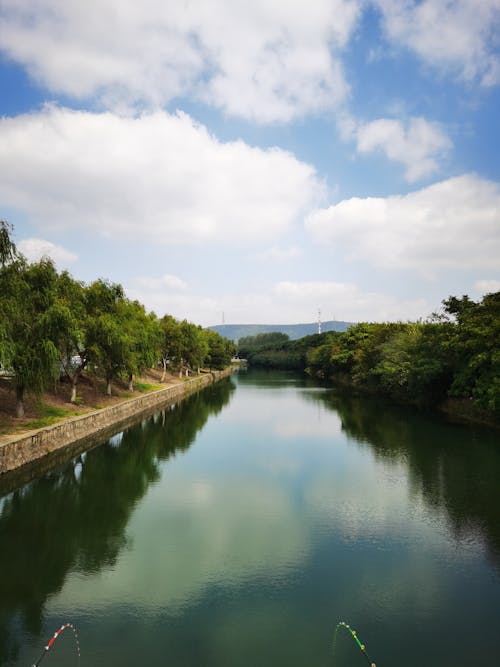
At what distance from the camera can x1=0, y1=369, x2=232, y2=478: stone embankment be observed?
2034 cm

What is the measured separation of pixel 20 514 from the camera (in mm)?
15977

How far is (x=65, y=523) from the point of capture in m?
15.6

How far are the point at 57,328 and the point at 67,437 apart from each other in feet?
21.3

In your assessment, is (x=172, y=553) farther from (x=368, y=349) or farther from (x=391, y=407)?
(x=368, y=349)

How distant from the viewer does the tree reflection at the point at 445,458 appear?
16000 mm

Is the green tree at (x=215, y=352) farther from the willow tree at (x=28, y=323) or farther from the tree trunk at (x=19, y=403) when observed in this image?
the tree trunk at (x=19, y=403)

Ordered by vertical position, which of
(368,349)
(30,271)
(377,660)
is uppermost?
(30,271)

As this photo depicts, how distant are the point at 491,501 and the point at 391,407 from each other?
28746mm

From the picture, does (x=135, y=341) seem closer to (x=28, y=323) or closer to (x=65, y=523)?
(x=28, y=323)

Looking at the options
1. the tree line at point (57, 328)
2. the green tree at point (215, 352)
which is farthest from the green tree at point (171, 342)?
the green tree at point (215, 352)

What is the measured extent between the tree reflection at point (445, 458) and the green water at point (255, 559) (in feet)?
0.45

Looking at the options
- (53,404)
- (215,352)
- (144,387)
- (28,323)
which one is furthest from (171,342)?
(28,323)

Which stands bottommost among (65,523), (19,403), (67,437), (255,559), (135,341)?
(65,523)

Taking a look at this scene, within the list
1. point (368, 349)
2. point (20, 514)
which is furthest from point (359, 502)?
point (368, 349)
